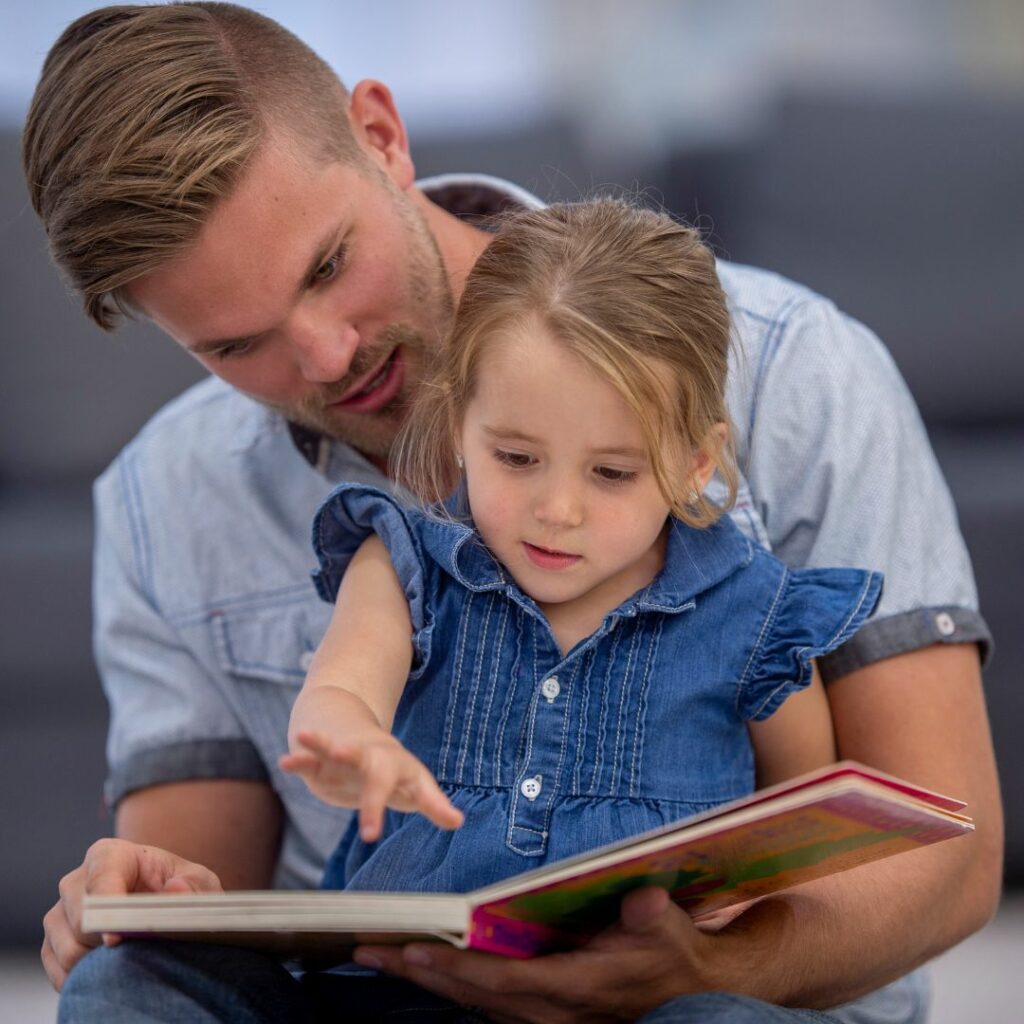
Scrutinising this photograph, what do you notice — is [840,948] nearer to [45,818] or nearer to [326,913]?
[326,913]

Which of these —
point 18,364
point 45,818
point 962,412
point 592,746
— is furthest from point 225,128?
point 962,412

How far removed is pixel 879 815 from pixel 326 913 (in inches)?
12.3

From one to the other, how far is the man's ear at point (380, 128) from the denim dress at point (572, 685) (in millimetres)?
408

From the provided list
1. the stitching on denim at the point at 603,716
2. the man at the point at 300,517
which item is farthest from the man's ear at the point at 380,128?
the stitching on denim at the point at 603,716

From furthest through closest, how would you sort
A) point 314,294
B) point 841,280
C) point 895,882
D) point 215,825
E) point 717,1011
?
1. point 841,280
2. point 215,825
3. point 314,294
4. point 895,882
5. point 717,1011

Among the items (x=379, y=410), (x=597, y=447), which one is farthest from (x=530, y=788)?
(x=379, y=410)

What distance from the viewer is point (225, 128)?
116 cm

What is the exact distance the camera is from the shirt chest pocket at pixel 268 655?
1374 mm

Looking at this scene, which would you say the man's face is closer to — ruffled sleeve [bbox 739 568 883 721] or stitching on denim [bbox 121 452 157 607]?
stitching on denim [bbox 121 452 157 607]

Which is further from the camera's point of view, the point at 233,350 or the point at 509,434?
the point at 233,350

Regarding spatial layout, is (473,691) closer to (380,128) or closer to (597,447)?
(597,447)

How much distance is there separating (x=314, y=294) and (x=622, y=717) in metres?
0.44

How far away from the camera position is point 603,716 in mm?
1047

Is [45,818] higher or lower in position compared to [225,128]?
lower
